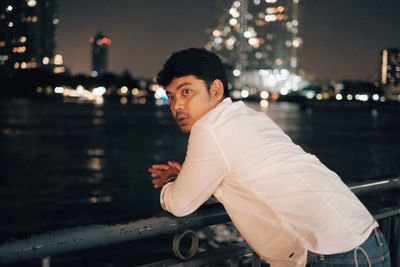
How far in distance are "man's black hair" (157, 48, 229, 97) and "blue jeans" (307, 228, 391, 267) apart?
33.6 inches

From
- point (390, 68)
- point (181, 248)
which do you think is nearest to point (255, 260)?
point (181, 248)

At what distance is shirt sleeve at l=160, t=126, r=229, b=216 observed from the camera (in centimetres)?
198

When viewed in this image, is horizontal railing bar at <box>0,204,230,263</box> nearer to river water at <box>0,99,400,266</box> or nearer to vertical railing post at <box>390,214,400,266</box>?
river water at <box>0,99,400,266</box>

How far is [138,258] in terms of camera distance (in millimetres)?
12977

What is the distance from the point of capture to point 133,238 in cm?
202

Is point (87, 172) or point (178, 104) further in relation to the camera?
point (87, 172)

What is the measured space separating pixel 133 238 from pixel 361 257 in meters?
0.93

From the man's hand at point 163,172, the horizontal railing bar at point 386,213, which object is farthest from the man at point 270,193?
the horizontal railing bar at point 386,213

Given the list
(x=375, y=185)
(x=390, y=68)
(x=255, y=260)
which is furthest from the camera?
(x=390, y=68)

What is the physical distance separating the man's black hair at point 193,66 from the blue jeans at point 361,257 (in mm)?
852

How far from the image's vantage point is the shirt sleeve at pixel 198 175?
6.48ft

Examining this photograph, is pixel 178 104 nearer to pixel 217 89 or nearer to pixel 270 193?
pixel 217 89

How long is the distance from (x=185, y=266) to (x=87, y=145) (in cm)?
4744

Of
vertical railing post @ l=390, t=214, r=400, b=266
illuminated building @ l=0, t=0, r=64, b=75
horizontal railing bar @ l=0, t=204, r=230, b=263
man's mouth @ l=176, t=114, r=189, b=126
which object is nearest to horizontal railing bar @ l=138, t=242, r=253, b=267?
horizontal railing bar @ l=0, t=204, r=230, b=263
